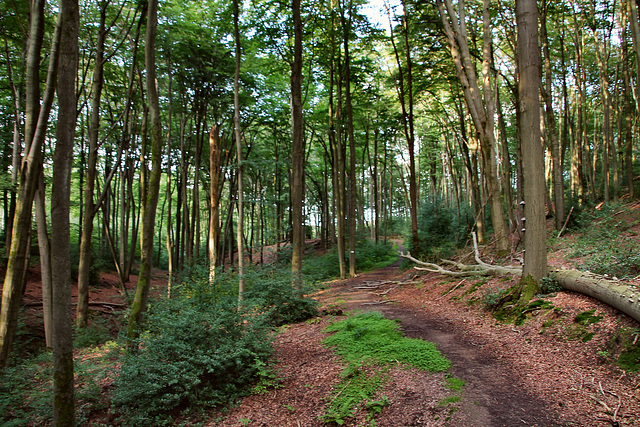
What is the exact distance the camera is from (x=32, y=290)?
45.1 ft

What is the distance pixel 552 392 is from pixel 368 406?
1903 millimetres

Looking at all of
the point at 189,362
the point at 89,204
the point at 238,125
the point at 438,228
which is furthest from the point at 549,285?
the point at 438,228

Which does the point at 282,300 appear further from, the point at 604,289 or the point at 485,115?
the point at 485,115

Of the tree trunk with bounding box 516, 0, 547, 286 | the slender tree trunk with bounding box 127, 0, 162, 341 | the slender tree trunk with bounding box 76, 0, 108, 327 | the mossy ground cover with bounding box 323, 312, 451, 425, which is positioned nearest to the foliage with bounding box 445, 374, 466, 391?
the mossy ground cover with bounding box 323, 312, 451, 425

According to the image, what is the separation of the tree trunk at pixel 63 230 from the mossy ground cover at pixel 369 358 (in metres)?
2.71

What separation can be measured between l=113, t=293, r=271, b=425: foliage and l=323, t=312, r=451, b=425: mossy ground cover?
1301 millimetres

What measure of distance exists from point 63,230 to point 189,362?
227 cm

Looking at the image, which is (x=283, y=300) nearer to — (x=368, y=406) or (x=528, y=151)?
(x=368, y=406)

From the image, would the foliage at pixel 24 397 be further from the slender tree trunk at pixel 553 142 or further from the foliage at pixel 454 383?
the slender tree trunk at pixel 553 142

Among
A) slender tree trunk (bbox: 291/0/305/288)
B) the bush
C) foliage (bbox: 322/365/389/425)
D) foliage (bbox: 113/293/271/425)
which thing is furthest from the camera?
slender tree trunk (bbox: 291/0/305/288)

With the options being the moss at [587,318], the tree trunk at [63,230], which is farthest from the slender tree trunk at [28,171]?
the moss at [587,318]

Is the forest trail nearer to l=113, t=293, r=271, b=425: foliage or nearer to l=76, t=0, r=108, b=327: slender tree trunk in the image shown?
l=113, t=293, r=271, b=425: foliage

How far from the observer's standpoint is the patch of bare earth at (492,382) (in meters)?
3.05

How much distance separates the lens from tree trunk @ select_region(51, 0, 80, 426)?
3.22 m
